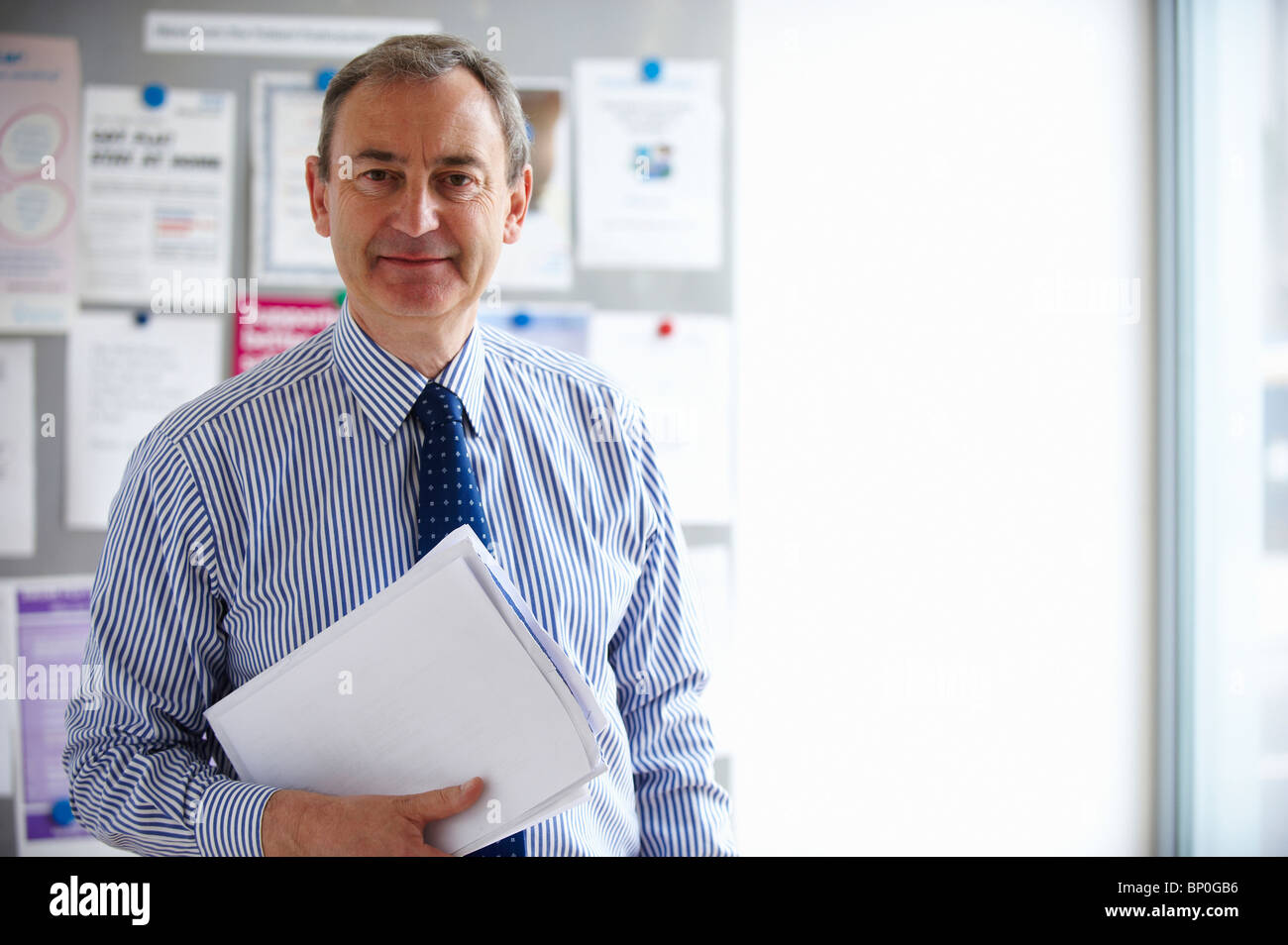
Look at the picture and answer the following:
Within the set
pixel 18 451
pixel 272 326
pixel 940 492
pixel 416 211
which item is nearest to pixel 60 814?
pixel 18 451

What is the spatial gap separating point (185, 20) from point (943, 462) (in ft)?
4.39

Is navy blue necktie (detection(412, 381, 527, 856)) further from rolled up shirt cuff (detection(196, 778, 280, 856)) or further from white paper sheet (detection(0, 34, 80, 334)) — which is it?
white paper sheet (detection(0, 34, 80, 334))

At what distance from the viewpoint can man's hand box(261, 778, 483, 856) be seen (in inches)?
21.3

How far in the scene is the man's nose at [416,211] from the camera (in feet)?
2.11

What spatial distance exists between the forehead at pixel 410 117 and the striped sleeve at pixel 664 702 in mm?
293

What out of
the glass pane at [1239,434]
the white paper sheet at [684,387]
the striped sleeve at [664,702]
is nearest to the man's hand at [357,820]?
the striped sleeve at [664,702]

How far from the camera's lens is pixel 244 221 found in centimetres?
125

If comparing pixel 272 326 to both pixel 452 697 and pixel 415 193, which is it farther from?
pixel 452 697

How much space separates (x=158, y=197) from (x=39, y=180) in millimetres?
170

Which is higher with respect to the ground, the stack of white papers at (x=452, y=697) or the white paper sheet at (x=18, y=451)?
the white paper sheet at (x=18, y=451)

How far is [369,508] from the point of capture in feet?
2.20

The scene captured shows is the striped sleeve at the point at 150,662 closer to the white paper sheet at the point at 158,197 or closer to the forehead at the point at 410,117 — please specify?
the forehead at the point at 410,117

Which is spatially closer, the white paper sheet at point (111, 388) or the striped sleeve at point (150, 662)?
the striped sleeve at point (150, 662)
